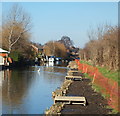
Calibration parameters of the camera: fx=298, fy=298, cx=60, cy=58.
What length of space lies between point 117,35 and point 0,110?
10443mm

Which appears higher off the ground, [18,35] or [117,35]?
[18,35]

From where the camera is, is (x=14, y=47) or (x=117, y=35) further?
(x=14, y=47)

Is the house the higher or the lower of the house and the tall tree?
the lower

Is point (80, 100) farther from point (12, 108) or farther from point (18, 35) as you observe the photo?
point (18, 35)

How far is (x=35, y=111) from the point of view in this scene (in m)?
13.1

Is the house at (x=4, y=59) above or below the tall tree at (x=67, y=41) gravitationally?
below

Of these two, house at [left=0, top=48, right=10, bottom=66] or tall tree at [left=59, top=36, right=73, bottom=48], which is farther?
tall tree at [left=59, top=36, right=73, bottom=48]

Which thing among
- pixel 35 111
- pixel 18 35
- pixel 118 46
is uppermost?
pixel 18 35

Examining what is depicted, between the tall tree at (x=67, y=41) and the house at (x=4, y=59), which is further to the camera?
the tall tree at (x=67, y=41)

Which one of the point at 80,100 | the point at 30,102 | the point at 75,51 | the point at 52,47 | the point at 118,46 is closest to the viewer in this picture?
the point at 80,100

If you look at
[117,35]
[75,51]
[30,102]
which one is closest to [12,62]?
[117,35]

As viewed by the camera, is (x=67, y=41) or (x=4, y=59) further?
(x=67, y=41)

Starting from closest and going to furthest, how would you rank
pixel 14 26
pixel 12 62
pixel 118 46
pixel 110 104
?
pixel 110 104 → pixel 118 46 → pixel 12 62 → pixel 14 26

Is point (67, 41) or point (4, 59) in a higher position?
point (67, 41)
